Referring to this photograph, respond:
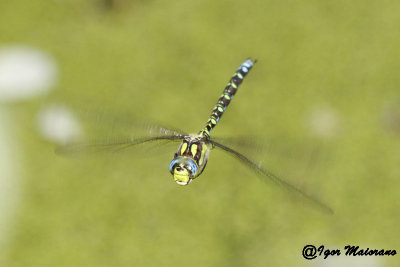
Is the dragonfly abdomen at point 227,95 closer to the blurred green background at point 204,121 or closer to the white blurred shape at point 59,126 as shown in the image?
the blurred green background at point 204,121

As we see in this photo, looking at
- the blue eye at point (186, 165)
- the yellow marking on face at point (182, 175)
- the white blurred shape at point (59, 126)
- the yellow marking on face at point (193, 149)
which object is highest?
the white blurred shape at point (59, 126)

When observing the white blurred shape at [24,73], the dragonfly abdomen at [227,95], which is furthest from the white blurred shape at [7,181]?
the dragonfly abdomen at [227,95]

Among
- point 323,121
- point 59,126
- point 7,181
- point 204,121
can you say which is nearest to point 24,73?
point 59,126

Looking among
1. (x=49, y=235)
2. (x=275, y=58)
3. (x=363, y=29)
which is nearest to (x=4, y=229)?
(x=49, y=235)

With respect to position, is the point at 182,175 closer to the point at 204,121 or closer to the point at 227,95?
the point at 227,95

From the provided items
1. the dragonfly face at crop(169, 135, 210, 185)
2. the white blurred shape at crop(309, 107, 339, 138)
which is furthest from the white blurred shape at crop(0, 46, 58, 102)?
the dragonfly face at crop(169, 135, 210, 185)
